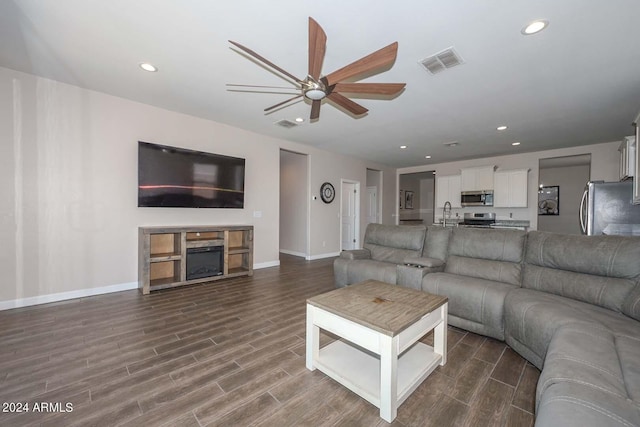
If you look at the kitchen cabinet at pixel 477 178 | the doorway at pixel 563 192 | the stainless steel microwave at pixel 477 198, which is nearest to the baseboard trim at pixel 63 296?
the stainless steel microwave at pixel 477 198

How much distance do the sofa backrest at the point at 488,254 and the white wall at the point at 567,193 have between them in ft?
23.8

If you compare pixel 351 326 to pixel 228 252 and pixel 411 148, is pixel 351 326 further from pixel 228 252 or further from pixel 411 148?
pixel 411 148

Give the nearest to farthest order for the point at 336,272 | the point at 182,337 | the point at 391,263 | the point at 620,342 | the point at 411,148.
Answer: the point at 620,342 → the point at 182,337 → the point at 391,263 → the point at 336,272 → the point at 411,148

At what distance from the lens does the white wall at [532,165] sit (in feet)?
17.9

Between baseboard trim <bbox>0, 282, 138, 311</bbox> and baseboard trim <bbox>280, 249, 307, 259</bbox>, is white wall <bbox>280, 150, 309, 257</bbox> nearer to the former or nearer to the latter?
baseboard trim <bbox>280, 249, 307, 259</bbox>

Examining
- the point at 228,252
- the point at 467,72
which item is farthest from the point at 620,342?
the point at 228,252

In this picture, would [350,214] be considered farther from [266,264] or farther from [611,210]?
[611,210]

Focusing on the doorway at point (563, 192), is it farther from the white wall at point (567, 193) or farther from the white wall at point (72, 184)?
the white wall at point (72, 184)

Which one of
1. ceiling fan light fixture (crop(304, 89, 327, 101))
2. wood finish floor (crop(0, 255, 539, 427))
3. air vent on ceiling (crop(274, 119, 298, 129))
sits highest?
air vent on ceiling (crop(274, 119, 298, 129))

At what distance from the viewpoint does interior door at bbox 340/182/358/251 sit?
24.6ft

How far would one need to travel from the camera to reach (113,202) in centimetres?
363

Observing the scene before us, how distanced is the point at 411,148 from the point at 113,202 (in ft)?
19.4

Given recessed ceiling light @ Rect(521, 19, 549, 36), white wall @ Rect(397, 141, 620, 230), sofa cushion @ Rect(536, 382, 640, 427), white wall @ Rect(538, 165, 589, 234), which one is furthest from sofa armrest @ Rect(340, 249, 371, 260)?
white wall @ Rect(538, 165, 589, 234)

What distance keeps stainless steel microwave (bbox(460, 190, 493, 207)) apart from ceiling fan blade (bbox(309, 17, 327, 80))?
21.0 ft
